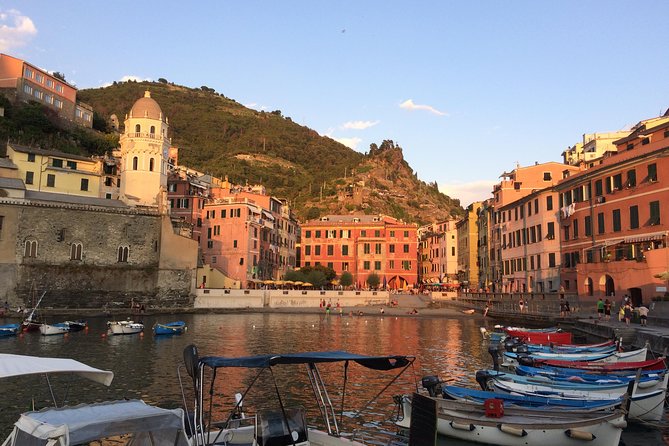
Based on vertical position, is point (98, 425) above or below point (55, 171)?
below

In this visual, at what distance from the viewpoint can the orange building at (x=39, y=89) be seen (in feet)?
303

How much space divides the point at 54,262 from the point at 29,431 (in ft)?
197

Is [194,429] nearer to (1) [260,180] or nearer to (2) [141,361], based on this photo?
(2) [141,361]

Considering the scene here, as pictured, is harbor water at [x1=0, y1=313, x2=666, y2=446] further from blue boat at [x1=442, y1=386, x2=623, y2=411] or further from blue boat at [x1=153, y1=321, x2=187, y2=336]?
blue boat at [x1=442, y1=386, x2=623, y2=411]

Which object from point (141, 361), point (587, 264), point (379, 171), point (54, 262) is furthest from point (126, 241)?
point (379, 171)

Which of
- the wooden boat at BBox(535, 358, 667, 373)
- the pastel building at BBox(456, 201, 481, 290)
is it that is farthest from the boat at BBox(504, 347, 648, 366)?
the pastel building at BBox(456, 201, 481, 290)

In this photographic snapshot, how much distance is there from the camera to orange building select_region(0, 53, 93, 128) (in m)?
92.5

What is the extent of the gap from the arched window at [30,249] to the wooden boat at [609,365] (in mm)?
57415

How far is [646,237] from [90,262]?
58.9 metres

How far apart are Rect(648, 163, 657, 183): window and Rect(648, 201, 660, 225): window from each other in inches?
73.7

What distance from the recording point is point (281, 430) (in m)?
10.6

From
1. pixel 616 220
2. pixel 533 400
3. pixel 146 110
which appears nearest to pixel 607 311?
pixel 616 220

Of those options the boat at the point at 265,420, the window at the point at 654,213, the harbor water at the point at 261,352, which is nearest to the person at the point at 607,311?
the window at the point at 654,213

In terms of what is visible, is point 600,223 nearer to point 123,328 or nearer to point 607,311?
point 607,311
